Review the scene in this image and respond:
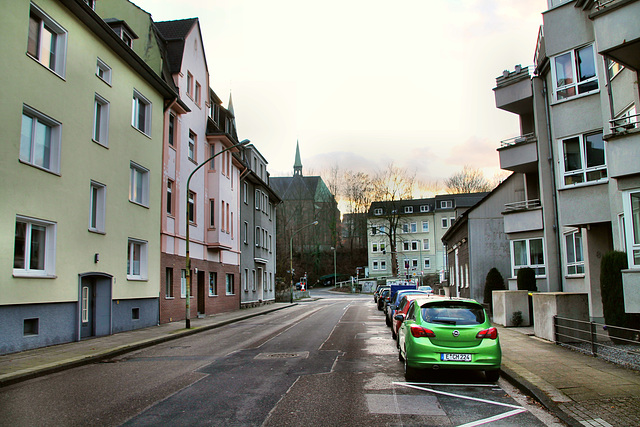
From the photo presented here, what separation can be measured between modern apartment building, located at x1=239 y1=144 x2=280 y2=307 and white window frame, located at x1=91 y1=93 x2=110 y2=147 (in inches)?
705

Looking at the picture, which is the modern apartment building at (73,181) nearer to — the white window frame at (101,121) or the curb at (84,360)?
the white window frame at (101,121)

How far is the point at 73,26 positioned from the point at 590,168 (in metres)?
16.9

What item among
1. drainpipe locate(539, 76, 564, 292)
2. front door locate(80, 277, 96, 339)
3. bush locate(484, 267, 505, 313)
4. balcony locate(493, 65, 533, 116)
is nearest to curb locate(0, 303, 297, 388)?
front door locate(80, 277, 96, 339)

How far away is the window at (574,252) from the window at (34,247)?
1673cm

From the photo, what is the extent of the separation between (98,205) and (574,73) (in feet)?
54.6

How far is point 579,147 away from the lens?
17.1 m

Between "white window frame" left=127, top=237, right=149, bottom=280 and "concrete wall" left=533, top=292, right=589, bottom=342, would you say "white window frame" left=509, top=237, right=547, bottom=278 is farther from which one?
"white window frame" left=127, top=237, right=149, bottom=280

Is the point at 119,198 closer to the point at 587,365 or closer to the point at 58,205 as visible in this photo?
the point at 58,205

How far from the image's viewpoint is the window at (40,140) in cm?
1473

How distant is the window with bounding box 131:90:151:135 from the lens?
21.8 meters

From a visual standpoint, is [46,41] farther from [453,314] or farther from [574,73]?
[574,73]

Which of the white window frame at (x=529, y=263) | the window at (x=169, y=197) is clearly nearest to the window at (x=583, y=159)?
the white window frame at (x=529, y=263)

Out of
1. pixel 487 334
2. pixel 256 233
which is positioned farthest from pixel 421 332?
pixel 256 233

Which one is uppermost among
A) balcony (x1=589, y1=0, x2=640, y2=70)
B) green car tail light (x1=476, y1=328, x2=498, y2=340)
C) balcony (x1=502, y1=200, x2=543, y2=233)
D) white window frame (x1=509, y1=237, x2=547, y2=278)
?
balcony (x1=589, y1=0, x2=640, y2=70)
